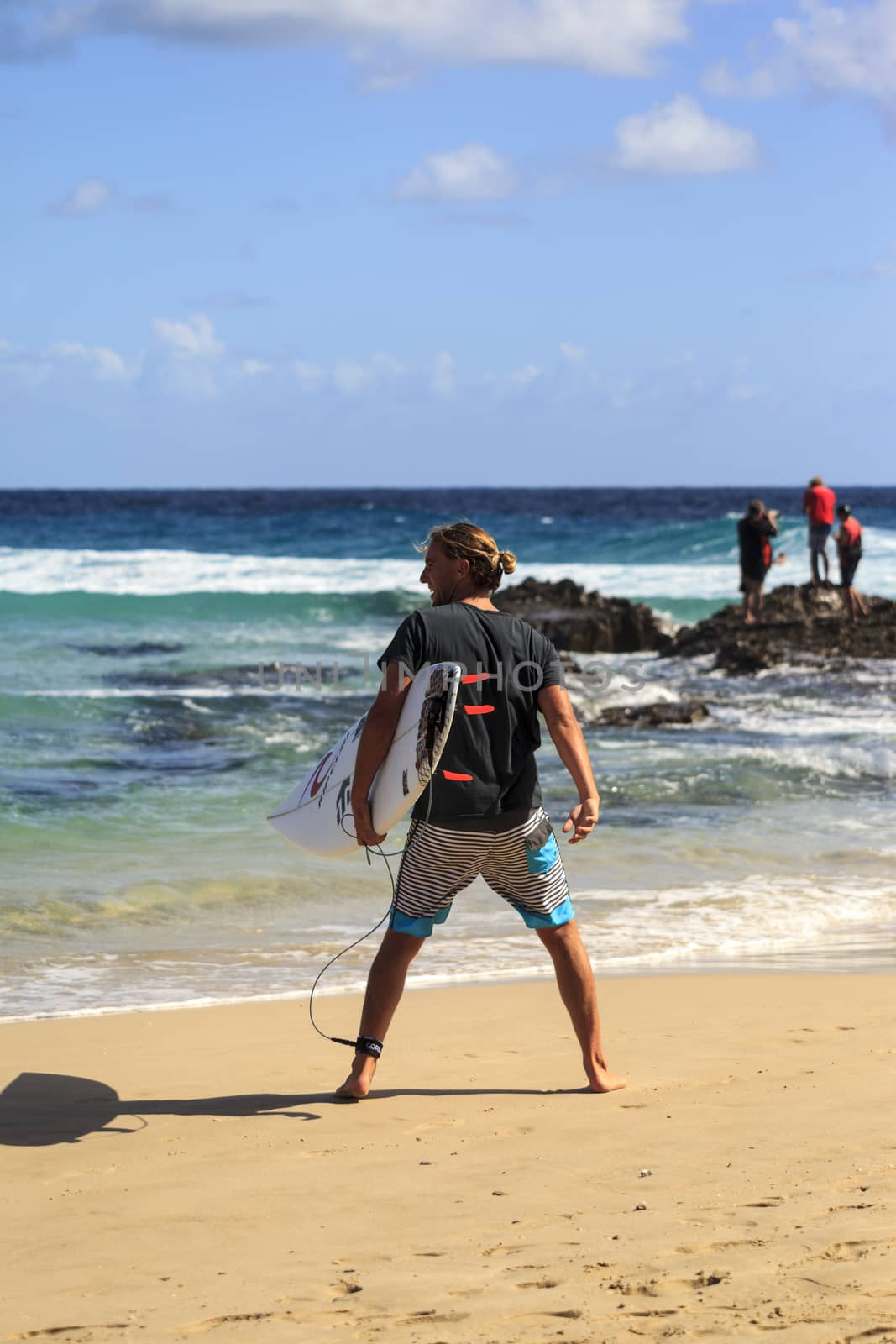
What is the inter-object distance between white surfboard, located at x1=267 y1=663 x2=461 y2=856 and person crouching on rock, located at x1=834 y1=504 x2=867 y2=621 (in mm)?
17185

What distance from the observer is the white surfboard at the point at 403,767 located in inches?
161

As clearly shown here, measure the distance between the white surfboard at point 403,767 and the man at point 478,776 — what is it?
0.04 meters

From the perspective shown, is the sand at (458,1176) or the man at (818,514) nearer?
the sand at (458,1176)

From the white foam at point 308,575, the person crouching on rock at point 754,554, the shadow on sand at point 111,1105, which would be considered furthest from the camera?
the white foam at point 308,575

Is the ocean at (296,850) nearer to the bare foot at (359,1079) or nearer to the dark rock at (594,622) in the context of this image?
the dark rock at (594,622)

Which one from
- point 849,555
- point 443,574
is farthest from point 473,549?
point 849,555

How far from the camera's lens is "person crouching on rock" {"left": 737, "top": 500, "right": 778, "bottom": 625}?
20.8 meters

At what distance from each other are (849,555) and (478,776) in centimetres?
1787

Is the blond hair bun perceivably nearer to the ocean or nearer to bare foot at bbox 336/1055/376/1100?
bare foot at bbox 336/1055/376/1100

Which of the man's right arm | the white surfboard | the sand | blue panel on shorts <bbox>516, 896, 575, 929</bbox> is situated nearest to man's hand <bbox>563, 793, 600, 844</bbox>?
the man's right arm

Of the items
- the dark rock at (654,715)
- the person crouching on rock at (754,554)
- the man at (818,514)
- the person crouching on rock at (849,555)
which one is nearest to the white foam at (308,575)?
the man at (818,514)

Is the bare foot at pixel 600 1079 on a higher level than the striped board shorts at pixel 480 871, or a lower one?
lower

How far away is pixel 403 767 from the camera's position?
4.18m

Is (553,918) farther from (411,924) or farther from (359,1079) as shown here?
(359,1079)
